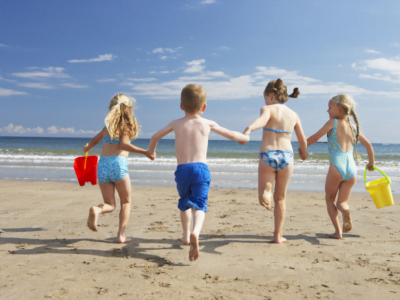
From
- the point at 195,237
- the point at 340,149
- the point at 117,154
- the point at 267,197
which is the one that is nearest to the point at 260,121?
the point at 267,197

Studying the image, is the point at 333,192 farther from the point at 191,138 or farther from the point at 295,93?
the point at 191,138

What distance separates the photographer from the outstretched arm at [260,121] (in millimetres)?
3349

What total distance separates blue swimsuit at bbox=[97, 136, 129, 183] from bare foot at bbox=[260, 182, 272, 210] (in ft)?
5.44

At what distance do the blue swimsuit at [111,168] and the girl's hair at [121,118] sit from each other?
148 mm

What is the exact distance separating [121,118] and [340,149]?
9.22 feet

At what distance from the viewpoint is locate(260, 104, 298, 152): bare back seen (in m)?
3.72

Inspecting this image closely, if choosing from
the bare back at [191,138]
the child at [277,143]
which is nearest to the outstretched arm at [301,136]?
the child at [277,143]

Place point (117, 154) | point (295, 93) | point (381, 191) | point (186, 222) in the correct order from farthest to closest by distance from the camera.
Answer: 1. point (381, 191)
2. point (295, 93)
3. point (117, 154)
4. point (186, 222)

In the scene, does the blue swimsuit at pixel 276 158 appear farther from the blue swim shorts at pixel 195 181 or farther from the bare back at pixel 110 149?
the bare back at pixel 110 149

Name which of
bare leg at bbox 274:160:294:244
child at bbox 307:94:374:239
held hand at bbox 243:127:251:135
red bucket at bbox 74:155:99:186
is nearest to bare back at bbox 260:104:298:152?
bare leg at bbox 274:160:294:244

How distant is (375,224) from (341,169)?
4.98ft

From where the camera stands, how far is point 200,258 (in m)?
3.33

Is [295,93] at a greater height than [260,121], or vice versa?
[295,93]

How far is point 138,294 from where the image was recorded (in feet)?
8.16
